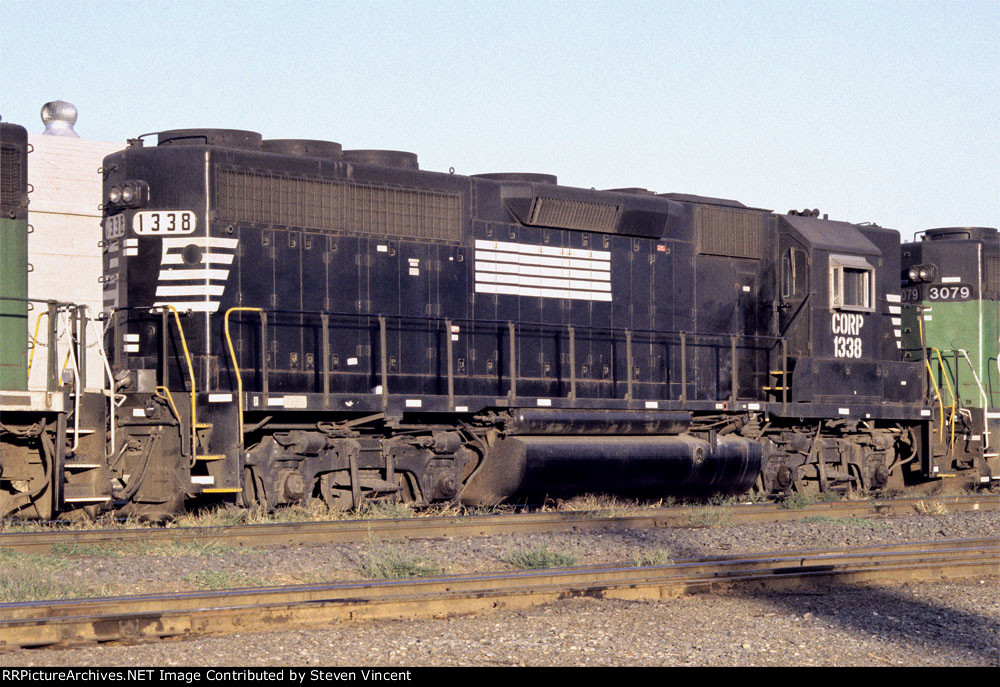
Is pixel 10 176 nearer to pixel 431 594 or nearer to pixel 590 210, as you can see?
pixel 590 210

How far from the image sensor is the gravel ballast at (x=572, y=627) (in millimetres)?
5957

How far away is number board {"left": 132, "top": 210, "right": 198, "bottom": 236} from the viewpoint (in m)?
12.3

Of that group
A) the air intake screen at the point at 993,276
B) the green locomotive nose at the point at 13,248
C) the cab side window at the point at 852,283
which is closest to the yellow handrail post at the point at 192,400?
the green locomotive nose at the point at 13,248

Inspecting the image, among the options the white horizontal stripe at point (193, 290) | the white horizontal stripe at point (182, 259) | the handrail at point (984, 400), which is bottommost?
the handrail at point (984, 400)

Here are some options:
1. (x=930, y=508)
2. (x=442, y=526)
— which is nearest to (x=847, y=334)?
(x=930, y=508)

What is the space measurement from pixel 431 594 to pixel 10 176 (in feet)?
22.5

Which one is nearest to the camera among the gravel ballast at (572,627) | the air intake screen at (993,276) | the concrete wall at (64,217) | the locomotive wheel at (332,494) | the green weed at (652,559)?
the gravel ballast at (572,627)

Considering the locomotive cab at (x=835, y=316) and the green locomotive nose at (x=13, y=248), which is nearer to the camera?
the green locomotive nose at (x=13, y=248)

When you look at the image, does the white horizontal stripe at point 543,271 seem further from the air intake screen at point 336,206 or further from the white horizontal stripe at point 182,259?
the white horizontal stripe at point 182,259

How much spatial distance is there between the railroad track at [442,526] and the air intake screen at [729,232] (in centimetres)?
342

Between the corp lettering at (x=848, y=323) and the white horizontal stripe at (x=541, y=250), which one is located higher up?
the white horizontal stripe at (x=541, y=250)

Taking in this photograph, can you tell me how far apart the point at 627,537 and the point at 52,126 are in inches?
473

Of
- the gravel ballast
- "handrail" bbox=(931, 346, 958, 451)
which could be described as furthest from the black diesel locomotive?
the gravel ballast

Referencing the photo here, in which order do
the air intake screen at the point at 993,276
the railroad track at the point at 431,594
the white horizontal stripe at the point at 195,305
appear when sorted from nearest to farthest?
the railroad track at the point at 431,594, the white horizontal stripe at the point at 195,305, the air intake screen at the point at 993,276
